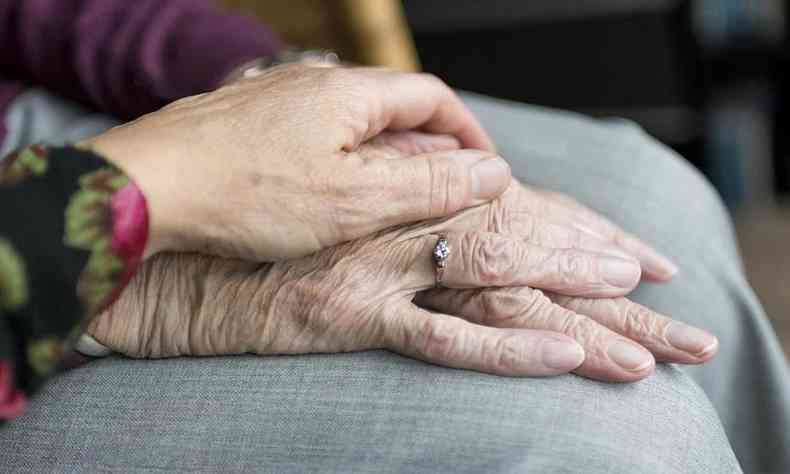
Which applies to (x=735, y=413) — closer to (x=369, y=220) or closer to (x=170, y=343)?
(x=369, y=220)

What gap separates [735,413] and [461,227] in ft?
1.18

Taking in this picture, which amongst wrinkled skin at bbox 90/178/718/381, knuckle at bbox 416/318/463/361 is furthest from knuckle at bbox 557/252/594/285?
knuckle at bbox 416/318/463/361

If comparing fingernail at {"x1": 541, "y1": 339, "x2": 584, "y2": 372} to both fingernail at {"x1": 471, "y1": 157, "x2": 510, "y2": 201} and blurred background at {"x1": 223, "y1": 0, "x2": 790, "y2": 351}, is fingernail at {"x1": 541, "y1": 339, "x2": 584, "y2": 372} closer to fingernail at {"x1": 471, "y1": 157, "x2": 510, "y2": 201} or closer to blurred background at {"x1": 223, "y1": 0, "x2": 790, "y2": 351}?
fingernail at {"x1": 471, "y1": 157, "x2": 510, "y2": 201}

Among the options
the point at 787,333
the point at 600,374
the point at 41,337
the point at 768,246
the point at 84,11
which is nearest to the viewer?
the point at 41,337

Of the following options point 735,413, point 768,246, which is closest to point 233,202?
point 735,413

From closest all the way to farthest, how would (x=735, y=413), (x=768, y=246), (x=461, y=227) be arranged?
(x=461, y=227) < (x=735, y=413) < (x=768, y=246)

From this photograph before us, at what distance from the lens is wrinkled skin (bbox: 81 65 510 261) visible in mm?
669

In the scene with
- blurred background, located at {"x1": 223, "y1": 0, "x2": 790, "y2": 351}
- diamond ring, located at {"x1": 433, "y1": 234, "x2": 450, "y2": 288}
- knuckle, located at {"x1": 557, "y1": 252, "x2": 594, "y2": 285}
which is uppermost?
diamond ring, located at {"x1": 433, "y1": 234, "x2": 450, "y2": 288}

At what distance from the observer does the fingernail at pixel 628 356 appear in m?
0.68

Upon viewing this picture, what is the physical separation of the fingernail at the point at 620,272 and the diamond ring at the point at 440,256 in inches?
5.3

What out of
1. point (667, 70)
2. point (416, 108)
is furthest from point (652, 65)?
point (416, 108)

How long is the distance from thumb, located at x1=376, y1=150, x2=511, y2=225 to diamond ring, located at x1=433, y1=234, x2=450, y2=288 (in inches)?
1.2

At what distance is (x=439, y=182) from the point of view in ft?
2.46

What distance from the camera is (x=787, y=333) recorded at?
1.71 m
